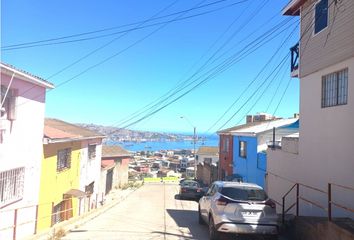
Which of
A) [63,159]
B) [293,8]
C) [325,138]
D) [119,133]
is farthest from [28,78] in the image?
[119,133]

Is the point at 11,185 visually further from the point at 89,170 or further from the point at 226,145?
the point at 226,145

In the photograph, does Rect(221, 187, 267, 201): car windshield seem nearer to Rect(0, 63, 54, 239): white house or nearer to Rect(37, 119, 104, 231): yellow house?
Rect(0, 63, 54, 239): white house

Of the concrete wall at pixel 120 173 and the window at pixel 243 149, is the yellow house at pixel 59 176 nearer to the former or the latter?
the window at pixel 243 149

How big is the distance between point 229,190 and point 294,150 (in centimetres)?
562

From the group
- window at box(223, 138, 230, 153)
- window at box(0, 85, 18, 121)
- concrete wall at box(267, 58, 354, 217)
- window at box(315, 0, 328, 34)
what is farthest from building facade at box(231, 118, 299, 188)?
window at box(0, 85, 18, 121)

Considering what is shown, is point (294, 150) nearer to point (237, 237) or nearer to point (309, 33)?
point (309, 33)

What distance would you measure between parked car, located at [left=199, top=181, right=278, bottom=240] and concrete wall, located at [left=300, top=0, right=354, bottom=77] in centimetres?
462

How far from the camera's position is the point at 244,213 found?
11.1m

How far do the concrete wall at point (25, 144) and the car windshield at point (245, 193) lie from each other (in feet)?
23.2

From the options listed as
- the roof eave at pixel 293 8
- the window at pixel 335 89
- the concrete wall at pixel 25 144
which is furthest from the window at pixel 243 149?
the window at pixel 335 89

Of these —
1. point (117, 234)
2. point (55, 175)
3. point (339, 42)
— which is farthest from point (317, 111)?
point (55, 175)

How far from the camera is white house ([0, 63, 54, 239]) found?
13953 millimetres

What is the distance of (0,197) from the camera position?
549 inches

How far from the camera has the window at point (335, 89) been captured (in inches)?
485
